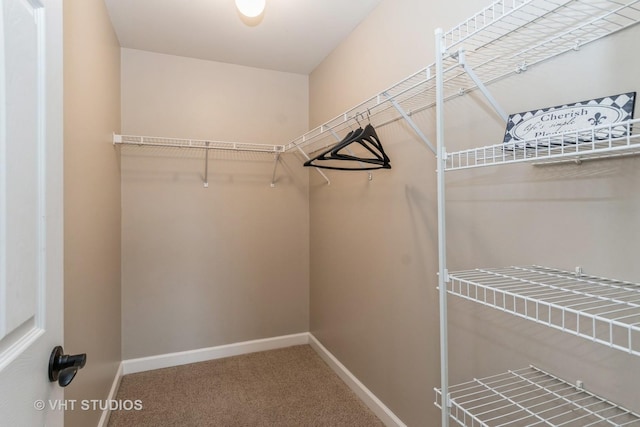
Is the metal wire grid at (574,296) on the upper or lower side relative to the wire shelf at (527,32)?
lower

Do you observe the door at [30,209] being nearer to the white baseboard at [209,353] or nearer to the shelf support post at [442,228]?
the shelf support post at [442,228]

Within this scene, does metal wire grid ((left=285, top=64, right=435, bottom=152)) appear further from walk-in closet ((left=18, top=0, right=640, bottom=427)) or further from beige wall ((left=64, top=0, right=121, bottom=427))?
beige wall ((left=64, top=0, right=121, bottom=427))

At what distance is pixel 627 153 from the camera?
0.84m

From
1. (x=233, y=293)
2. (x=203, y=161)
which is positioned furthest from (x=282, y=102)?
(x=233, y=293)

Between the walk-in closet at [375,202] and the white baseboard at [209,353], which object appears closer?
the walk-in closet at [375,202]

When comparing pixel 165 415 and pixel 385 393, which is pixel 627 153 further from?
pixel 165 415

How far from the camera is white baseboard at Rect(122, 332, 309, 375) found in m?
2.45

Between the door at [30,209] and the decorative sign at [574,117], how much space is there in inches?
43.2

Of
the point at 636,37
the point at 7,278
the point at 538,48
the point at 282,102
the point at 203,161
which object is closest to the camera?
the point at 7,278

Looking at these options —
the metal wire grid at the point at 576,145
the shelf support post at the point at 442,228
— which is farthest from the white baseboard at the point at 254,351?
the metal wire grid at the point at 576,145

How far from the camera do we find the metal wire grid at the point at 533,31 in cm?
85

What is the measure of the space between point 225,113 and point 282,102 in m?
0.53

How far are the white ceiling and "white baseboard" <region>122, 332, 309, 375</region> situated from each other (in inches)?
94.9

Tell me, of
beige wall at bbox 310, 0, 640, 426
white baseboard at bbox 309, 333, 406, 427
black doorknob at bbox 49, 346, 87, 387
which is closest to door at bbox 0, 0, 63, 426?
black doorknob at bbox 49, 346, 87, 387
